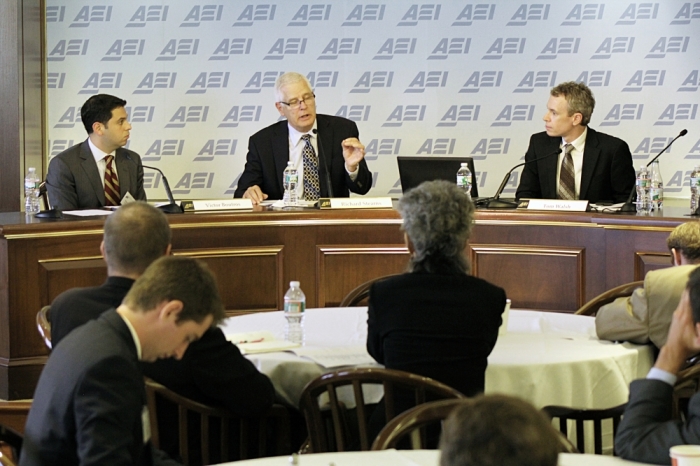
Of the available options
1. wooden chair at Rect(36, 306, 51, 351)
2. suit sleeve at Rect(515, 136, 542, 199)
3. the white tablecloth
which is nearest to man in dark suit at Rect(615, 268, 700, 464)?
the white tablecloth

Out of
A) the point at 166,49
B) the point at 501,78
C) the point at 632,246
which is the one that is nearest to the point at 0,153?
the point at 166,49

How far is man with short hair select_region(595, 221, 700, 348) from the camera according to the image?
9.21 ft

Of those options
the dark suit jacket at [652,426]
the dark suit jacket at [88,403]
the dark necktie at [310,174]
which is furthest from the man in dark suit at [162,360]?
the dark necktie at [310,174]

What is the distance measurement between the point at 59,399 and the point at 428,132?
17.7 feet

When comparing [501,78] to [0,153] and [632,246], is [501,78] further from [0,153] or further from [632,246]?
[0,153]

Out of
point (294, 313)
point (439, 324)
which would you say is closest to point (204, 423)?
point (439, 324)

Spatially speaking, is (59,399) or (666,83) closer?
(59,399)

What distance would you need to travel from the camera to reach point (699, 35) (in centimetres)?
664

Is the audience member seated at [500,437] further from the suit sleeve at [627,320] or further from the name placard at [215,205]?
the name placard at [215,205]

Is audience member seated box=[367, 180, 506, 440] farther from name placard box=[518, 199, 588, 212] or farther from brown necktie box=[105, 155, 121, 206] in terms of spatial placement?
brown necktie box=[105, 155, 121, 206]

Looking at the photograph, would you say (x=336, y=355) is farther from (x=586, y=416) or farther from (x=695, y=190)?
(x=695, y=190)

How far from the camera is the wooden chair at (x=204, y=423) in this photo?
2451 millimetres

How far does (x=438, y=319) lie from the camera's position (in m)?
2.50

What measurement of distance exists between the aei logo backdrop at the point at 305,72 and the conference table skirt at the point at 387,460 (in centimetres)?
512
